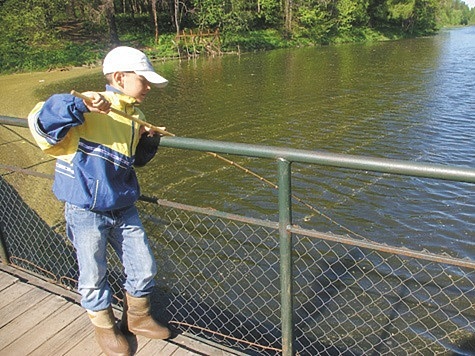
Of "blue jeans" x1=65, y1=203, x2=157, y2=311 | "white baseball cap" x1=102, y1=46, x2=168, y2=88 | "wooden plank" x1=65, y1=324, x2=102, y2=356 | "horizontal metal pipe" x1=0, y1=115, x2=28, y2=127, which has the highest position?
"white baseball cap" x1=102, y1=46, x2=168, y2=88

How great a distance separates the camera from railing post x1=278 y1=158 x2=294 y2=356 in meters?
2.21

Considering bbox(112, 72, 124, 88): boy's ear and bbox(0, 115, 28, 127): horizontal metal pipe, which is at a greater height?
bbox(112, 72, 124, 88): boy's ear

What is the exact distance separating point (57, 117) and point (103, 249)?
2.92ft

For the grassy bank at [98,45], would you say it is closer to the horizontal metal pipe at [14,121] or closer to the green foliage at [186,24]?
the green foliage at [186,24]

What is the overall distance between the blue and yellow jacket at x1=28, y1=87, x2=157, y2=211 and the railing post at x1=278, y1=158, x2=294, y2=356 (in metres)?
0.88

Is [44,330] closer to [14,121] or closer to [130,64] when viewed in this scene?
[14,121]

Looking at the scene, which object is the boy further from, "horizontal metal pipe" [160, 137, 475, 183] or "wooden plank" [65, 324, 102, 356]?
"horizontal metal pipe" [160, 137, 475, 183]

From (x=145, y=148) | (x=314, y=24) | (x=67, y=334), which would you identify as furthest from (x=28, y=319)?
(x=314, y=24)

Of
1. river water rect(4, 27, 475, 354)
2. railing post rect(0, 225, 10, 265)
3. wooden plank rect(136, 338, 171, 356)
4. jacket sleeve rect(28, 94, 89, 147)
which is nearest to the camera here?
jacket sleeve rect(28, 94, 89, 147)

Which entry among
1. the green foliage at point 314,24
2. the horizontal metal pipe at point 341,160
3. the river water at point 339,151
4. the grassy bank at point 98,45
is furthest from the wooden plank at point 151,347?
the green foliage at point 314,24

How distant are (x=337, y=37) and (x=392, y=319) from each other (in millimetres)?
43892

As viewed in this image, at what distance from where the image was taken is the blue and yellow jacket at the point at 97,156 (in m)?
2.25

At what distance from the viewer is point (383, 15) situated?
166 feet

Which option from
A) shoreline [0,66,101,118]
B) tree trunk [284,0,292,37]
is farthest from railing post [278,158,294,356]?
tree trunk [284,0,292,37]
